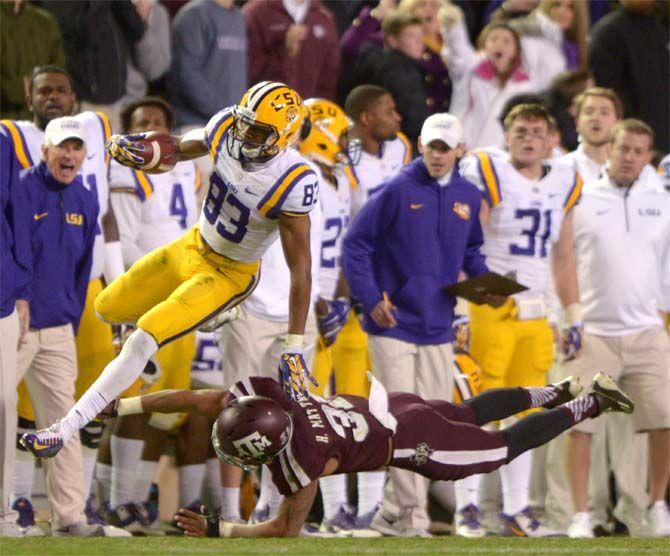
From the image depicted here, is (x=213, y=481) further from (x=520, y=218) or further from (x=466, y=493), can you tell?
(x=520, y=218)

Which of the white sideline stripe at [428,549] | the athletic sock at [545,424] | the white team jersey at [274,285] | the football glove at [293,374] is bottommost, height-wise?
the white sideline stripe at [428,549]

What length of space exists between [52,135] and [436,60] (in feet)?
13.0

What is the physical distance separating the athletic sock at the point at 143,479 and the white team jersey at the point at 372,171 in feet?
5.72

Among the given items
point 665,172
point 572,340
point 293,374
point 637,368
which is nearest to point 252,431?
point 293,374

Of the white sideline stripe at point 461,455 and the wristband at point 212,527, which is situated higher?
the white sideline stripe at point 461,455

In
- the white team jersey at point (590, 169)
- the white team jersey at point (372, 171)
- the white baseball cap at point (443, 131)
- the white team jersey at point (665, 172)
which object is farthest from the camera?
the white team jersey at point (665, 172)

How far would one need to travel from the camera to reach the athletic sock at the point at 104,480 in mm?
8352

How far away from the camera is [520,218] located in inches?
341

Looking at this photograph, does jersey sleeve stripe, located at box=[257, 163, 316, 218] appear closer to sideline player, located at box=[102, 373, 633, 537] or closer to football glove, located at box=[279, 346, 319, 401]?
football glove, located at box=[279, 346, 319, 401]

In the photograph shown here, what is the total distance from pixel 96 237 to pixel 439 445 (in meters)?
2.01

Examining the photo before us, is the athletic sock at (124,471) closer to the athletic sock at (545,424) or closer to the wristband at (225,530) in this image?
the wristband at (225,530)

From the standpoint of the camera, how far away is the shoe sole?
24.7 feet

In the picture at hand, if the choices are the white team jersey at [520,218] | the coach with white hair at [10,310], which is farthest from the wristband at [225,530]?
the white team jersey at [520,218]

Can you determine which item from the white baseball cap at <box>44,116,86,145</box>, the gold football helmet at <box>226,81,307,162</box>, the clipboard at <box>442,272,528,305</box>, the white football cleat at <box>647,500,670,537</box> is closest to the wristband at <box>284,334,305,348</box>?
the gold football helmet at <box>226,81,307,162</box>
